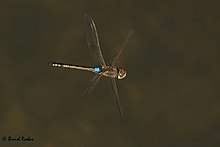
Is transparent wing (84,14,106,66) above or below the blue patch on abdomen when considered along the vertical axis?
above

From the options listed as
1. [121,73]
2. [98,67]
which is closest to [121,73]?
[121,73]

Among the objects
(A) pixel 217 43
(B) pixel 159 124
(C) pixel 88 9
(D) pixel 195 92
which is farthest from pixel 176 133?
(C) pixel 88 9

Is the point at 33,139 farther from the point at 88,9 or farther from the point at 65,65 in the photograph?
the point at 88,9

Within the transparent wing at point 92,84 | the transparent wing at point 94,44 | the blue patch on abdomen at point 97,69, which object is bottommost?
the transparent wing at point 92,84

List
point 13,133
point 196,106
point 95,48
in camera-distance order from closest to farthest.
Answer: point 13,133 → point 95,48 → point 196,106

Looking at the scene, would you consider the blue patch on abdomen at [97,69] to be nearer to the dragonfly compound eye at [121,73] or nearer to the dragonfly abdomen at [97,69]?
the dragonfly abdomen at [97,69]

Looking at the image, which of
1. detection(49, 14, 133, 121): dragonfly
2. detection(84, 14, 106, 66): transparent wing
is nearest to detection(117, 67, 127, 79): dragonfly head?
detection(49, 14, 133, 121): dragonfly

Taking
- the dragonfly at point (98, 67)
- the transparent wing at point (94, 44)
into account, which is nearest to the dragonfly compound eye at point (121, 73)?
the dragonfly at point (98, 67)

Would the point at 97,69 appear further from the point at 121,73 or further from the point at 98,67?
the point at 121,73

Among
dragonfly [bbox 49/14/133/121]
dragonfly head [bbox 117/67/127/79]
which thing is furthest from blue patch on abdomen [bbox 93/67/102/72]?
dragonfly head [bbox 117/67/127/79]

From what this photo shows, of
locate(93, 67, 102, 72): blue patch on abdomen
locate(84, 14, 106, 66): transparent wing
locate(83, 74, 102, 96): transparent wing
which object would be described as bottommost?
locate(83, 74, 102, 96): transparent wing

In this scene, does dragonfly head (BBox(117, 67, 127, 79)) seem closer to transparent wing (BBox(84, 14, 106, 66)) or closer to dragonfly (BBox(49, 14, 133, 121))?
dragonfly (BBox(49, 14, 133, 121))
